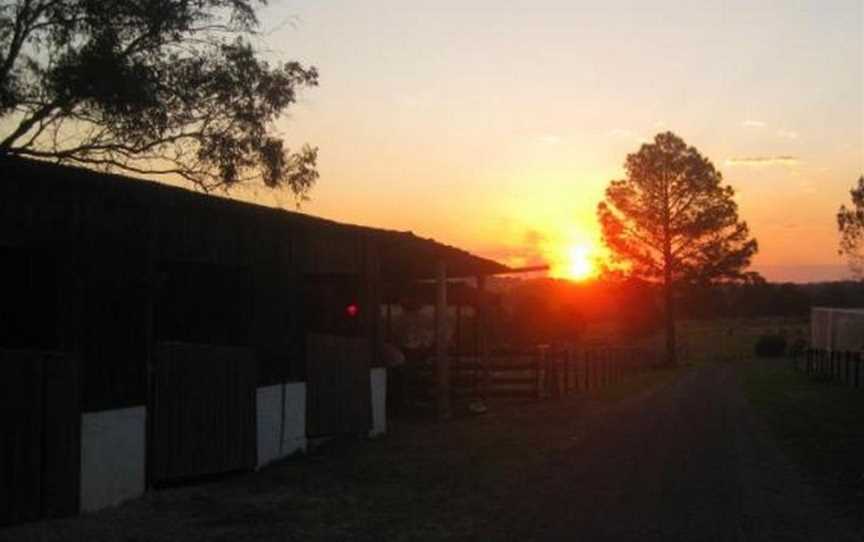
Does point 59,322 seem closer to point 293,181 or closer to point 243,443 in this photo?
point 243,443

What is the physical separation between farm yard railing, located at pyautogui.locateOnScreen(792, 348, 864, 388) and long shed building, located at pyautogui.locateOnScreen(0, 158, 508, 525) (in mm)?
20778

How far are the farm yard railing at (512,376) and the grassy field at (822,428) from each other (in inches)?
193

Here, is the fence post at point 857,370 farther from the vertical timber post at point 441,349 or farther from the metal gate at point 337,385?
the metal gate at point 337,385

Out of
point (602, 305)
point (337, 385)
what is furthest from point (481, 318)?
point (602, 305)

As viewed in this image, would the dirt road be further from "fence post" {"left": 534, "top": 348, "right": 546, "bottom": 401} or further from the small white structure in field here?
the small white structure in field

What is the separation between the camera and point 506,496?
1216 centimetres

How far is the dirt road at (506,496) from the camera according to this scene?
33.2 feet

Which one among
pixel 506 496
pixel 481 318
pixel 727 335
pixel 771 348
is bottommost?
pixel 506 496

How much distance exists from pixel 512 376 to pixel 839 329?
2821 centimetres

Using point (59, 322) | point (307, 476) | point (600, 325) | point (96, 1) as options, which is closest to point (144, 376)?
point (59, 322)

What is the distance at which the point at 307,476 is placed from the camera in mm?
13914

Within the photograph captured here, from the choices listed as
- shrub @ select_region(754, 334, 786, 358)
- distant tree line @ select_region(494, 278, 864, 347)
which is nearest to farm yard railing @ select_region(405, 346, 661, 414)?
distant tree line @ select_region(494, 278, 864, 347)

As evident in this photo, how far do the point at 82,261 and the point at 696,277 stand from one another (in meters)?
52.5

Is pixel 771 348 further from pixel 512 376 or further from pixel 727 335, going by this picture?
pixel 512 376
